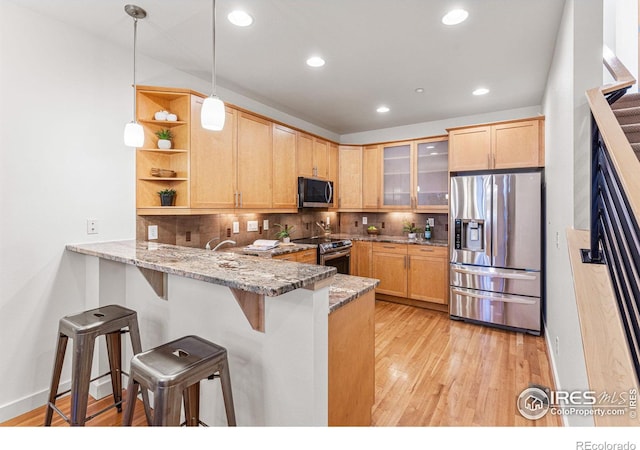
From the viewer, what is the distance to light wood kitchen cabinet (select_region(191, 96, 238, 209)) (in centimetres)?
277

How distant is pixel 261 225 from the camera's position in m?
3.99

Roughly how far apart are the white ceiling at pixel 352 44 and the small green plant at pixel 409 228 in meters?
1.82

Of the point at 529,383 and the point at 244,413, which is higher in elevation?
the point at 244,413

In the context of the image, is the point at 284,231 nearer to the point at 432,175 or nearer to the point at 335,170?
the point at 335,170

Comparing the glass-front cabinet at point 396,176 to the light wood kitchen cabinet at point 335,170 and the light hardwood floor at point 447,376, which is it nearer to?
the light wood kitchen cabinet at point 335,170

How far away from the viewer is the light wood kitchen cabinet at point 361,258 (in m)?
4.48

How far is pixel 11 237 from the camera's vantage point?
1990 mm

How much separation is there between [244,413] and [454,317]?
2974 millimetres

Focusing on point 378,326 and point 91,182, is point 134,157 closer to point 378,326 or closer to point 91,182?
point 91,182

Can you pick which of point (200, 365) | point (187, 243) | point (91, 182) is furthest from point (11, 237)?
point (200, 365)

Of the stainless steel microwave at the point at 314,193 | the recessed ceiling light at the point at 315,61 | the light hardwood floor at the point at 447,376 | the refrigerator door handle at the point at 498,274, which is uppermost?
the recessed ceiling light at the point at 315,61

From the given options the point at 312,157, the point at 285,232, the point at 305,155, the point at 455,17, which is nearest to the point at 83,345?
the point at 285,232

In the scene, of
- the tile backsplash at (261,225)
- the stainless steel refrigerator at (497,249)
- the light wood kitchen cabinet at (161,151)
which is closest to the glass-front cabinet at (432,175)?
the tile backsplash at (261,225)
